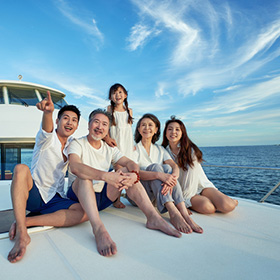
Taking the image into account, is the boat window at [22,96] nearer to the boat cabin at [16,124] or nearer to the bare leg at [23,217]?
the boat cabin at [16,124]

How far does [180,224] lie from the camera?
5.50 feet

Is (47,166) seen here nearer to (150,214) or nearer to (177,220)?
(150,214)

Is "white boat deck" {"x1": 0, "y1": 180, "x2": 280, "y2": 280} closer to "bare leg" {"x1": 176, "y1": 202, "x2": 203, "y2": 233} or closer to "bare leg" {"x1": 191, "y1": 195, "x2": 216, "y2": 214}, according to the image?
"bare leg" {"x1": 176, "y1": 202, "x2": 203, "y2": 233}

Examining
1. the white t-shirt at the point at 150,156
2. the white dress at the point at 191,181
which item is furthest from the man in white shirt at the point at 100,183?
the white dress at the point at 191,181

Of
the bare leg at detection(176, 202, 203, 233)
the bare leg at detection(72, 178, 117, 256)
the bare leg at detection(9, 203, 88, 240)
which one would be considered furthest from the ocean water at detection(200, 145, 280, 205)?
the bare leg at detection(9, 203, 88, 240)

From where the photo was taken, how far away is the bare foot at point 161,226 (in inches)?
61.2

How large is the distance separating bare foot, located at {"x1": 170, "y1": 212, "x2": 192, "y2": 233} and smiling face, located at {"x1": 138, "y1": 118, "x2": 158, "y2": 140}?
916 millimetres

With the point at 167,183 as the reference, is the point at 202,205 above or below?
below

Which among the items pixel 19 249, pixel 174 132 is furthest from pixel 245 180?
pixel 19 249

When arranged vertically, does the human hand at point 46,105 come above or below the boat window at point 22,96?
below

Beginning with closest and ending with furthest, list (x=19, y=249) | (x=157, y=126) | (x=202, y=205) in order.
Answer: (x=19, y=249) → (x=202, y=205) → (x=157, y=126)

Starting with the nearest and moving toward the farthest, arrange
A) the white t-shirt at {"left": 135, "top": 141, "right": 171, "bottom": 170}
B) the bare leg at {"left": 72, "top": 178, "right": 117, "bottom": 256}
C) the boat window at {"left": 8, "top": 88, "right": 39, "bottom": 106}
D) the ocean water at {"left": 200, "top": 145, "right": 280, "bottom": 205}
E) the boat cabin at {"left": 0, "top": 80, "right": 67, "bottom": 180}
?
the bare leg at {"left": 72, "top": 178, "right": 117, "bottom": 256} < the white t-shirt at {"left": 135, "top": 141, "right": 171, "bottom": 170} < the boat cabin at {"left": 0, "top": 80, "right": 67, "bottom": 180} < the boat window at {"left": 8, "top": 88, "right": 39, "bottom": 106} < the ocean water at {"left": 200, "top": 145, "right": 280, "bottom": 205}

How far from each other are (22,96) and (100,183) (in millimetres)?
4266

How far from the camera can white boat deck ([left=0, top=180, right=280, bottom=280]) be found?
3.51 feet
